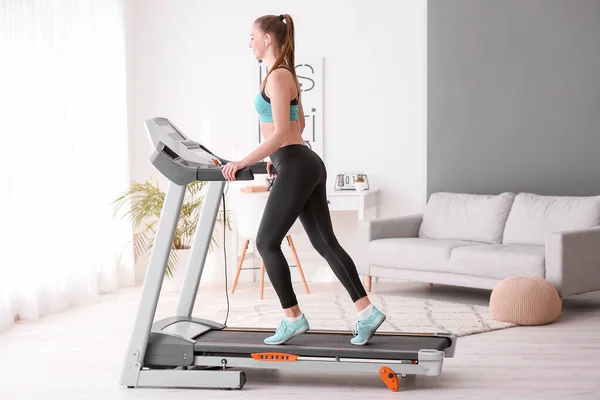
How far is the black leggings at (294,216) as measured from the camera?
12.1 ft

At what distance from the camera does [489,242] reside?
6.41 m

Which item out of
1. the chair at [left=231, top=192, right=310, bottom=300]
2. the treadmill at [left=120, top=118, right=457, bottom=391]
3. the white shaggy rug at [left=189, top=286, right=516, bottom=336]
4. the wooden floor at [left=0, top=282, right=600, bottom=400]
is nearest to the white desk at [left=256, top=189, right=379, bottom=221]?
the chair at [left=231, top=192, right=310, bottom=300]

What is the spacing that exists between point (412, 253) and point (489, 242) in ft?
2.00

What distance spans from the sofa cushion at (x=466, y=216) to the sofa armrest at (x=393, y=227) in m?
0.06

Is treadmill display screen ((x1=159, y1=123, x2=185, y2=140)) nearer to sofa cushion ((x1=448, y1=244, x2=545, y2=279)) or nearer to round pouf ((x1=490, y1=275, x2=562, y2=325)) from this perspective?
round pouf ((x1=490, y1=275, x2=562, y2=325))

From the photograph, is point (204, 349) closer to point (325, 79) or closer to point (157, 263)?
point (157, 263)

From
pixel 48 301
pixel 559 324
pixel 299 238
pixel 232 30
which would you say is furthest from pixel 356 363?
pixel 232 30

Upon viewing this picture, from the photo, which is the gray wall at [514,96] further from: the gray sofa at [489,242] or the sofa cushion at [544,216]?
the sofa cushion at [544,216]

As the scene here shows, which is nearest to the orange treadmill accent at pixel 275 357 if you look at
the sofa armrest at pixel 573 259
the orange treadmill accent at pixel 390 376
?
the orange treadmill accent at pixel 390 376

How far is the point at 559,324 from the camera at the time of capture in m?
5.24

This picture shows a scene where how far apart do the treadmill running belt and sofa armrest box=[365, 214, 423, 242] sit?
2.52 metres

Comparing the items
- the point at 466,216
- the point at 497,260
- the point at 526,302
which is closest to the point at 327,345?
the point at 526,302

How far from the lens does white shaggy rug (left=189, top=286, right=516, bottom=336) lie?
5164 millimetres

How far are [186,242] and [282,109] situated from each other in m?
3.42
